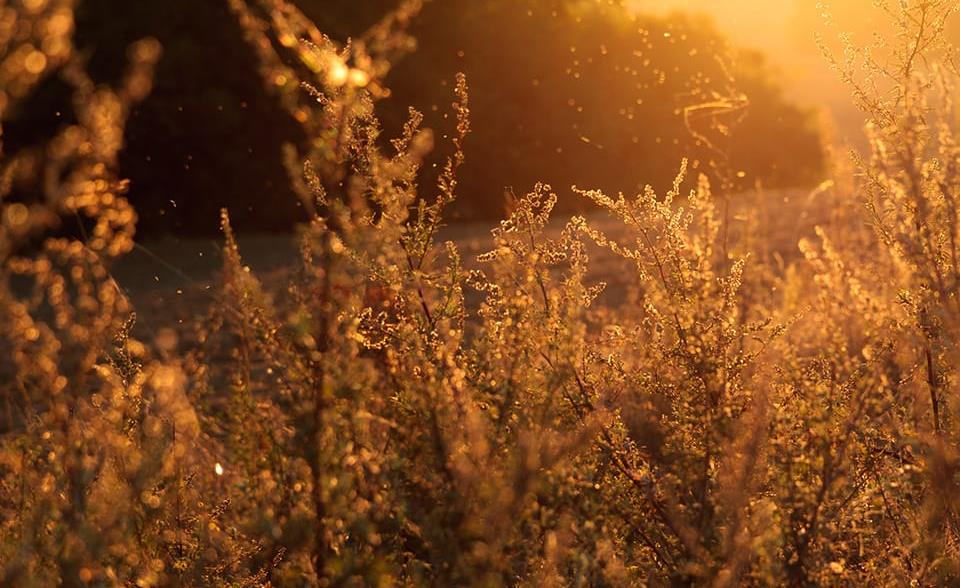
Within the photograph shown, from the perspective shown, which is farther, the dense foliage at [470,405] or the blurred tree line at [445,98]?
the blurred tree line at [445,98]

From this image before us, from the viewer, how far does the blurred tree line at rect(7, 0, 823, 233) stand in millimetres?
11523

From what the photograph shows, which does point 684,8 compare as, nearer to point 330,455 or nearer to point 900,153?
point 900,153

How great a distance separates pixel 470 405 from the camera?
9.33 feet

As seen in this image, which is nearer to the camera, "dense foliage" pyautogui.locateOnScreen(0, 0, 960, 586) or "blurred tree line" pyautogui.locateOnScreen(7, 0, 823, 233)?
"dense foliage" pyautogui.locateOnScreen(0, 0, 960, 586)

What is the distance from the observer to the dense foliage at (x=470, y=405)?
2.54 meters

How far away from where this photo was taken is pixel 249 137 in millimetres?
12281

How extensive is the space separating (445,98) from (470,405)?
906cm

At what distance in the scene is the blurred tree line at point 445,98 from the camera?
1152 cm

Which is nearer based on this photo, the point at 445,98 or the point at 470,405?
the point at 470,405

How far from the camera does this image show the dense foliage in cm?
254

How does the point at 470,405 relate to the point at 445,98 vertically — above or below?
above

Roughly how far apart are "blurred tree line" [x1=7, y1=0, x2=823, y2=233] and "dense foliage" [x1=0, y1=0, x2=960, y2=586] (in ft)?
23.2

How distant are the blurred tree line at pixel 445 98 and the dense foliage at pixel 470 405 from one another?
7.09 meters

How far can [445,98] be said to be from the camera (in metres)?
11.7
